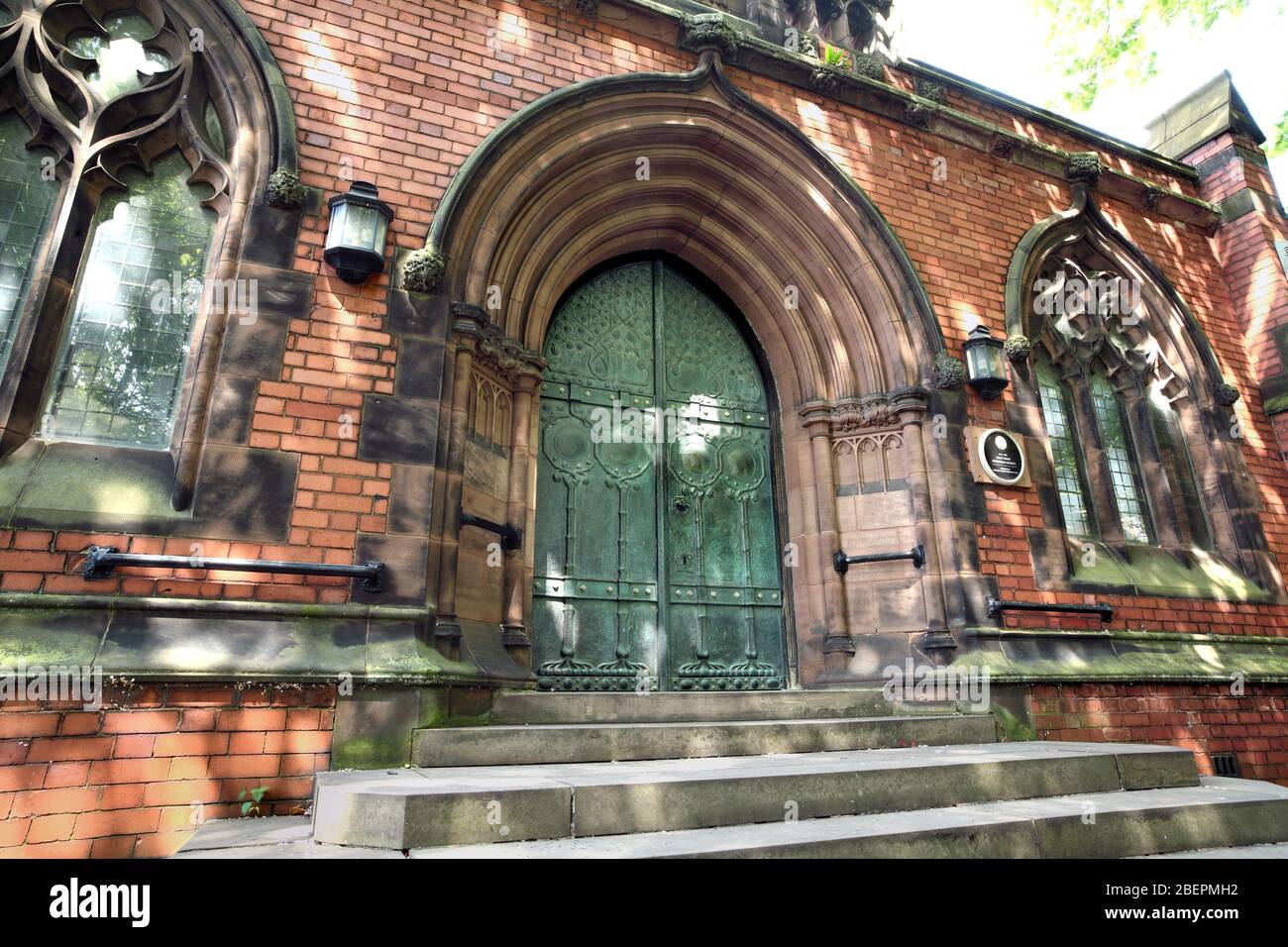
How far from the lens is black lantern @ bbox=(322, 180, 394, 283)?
4023mm

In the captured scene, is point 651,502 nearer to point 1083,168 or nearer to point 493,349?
point 493,349

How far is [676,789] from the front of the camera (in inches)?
99.2

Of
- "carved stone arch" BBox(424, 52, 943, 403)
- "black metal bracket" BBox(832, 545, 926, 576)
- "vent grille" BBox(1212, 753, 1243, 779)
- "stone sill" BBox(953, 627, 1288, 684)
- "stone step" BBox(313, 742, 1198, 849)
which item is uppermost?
"carved stone arch" BBox(424, 52, 943, 403)

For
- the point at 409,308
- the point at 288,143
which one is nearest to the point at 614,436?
the point at 409,308

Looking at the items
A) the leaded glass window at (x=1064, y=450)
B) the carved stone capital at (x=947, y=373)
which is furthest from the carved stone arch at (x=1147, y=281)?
the carved stone capital at (x=947, y=373)

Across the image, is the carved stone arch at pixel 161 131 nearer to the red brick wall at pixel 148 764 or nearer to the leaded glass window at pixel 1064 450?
the red brick wall at pixel 148 764

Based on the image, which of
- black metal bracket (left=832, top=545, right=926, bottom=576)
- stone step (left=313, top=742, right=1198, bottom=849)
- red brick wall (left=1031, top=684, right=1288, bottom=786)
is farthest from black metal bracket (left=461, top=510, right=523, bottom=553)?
red brick wall (left=1031, top=684, right=1288, bottom=786)

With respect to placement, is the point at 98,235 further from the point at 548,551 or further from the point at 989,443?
the point at 989,443

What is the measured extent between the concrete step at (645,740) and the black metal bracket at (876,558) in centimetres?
139

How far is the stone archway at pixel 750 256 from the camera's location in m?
4.84

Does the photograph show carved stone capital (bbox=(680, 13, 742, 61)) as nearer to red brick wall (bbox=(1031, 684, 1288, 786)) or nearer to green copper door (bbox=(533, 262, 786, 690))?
green copper door (bbox=(533, 262, 786, 690))

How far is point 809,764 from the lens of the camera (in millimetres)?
3029

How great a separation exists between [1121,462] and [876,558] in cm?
308

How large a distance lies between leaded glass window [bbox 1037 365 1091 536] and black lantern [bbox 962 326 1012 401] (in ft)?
2.79
